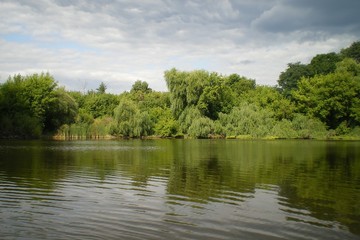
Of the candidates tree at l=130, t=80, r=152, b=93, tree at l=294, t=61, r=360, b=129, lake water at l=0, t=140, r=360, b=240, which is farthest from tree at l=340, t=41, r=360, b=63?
lake water at l=0, t=140, r=360, b=240

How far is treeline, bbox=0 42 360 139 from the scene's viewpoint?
59406mm

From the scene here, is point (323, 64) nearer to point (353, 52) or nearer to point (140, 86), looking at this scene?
point (353, 52)

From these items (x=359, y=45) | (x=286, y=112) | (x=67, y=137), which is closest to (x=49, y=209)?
(x=67, y=137)

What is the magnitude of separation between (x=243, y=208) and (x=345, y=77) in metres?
59.3

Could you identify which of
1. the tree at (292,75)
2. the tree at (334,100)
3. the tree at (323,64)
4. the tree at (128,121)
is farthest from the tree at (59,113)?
the tree at (323,64)

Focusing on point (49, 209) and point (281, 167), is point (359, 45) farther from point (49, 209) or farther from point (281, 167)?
point (49, 209)

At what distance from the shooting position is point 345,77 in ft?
205

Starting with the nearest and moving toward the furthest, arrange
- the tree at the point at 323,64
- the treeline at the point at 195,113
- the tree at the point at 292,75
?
the treeline at the point at 195,113
the tree at the point at 323,64
the tree at the point at 292,75

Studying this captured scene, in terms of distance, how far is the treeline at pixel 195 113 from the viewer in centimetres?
5941

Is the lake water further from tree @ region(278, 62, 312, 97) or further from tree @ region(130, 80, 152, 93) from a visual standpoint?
tree @ region(130, 80, 152, 93)

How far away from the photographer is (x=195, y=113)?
6112 cm

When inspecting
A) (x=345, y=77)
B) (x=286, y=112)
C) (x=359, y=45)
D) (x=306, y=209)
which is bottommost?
(x=306, y=209)

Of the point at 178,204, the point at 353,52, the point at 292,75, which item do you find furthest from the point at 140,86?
the point at 178,204

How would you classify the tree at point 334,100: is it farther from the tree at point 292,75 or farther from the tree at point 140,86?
the tree at point 140,86
